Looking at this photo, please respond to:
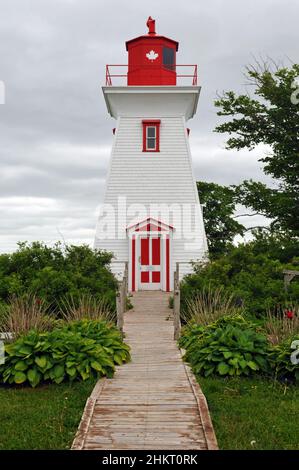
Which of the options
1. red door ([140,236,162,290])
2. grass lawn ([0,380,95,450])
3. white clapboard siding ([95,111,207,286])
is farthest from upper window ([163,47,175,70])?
grass lawn ([0,380,95,450])

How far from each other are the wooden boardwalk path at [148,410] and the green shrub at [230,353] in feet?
1.16

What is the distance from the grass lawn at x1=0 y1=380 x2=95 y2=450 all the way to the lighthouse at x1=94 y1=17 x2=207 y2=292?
13.7m

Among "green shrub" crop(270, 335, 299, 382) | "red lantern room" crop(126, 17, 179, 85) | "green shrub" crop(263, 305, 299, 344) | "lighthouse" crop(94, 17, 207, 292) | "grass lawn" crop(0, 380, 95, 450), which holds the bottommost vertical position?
"grass lawn" crop(0, 380, 95, 450)

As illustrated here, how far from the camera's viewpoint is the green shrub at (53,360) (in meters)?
9.53

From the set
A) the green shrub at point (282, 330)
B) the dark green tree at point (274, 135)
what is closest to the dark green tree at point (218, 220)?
the dark green tree at point (274, 135)

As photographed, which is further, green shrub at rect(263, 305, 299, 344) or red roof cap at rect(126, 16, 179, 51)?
red roof cap at rect(126, 16, 179, 51)

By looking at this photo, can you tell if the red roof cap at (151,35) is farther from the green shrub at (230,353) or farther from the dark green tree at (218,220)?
the green shrub at (230,353)

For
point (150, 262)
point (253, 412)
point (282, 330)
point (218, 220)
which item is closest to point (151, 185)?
point (150, 262)

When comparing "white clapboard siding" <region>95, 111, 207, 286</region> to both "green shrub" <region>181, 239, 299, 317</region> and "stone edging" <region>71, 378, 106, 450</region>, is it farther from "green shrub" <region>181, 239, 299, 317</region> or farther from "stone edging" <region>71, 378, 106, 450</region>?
"stone edging" <region>71, 378, 106, 450</region>

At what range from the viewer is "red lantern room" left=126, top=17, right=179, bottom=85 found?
24078 millimetres

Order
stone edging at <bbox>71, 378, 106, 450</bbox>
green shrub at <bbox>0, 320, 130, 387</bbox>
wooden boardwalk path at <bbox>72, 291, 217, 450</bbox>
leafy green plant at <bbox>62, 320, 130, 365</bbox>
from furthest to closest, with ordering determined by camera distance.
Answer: leafy green plant at <bbox>62, 320, 130, 365</bbox> < green shrub at <bbox>0, 320, 130, 387</bbox> < wooden boardwalk path at <bbox>72, 291, 217, 450</bbox> < stone edging at <bbox>71, 378, 106, 450</bbox>
